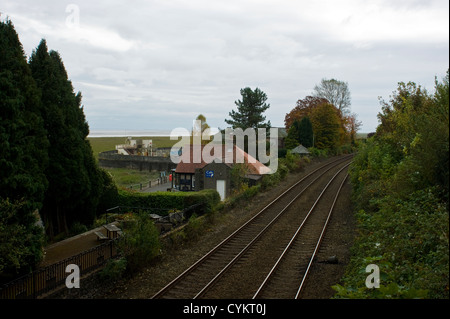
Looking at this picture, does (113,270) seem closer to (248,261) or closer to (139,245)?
(139,245)

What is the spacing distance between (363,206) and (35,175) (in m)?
15.6

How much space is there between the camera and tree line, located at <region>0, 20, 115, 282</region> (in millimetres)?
11688

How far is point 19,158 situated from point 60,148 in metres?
4.90

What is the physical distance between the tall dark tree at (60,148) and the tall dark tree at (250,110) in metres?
36.4

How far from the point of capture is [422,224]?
34.4 feet

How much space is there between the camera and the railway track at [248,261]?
11.0 m

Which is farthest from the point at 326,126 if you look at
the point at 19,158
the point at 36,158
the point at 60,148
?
the point at 19,158

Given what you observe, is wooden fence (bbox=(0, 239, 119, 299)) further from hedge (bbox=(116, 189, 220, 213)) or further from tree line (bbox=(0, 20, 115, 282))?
hedge (bbox=(116, 189, 220, 213))

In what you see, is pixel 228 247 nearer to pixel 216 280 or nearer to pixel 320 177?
pixel 216 280

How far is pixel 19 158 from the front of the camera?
12312 millimetres

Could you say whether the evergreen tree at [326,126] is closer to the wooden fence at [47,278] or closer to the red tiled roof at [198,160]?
the red tiled roof at [198,160]

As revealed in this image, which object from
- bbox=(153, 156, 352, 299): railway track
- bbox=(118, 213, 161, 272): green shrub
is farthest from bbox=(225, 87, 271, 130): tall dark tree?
bbox=(118, 213, 161, 272): green shrub

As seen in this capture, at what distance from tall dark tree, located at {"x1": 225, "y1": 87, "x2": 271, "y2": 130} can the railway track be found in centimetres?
3118

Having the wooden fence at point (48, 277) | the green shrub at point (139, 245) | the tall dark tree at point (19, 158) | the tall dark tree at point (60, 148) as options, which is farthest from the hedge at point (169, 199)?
the tall dark tree at point (19, 158)
